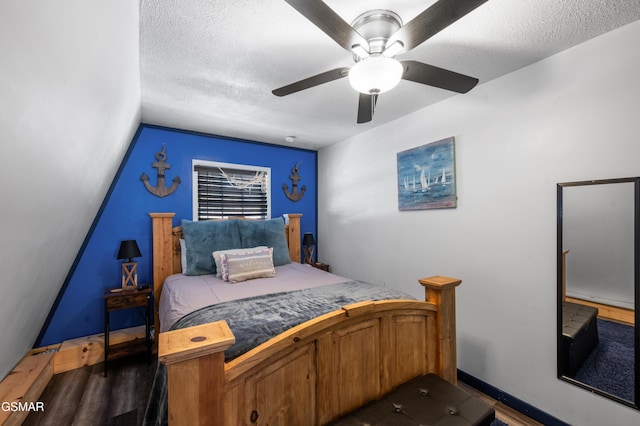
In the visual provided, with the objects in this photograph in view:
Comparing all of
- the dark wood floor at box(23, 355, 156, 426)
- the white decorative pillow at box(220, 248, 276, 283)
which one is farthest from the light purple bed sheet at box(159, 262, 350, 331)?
the dark wood floor at box(23, 355, 156, 426)

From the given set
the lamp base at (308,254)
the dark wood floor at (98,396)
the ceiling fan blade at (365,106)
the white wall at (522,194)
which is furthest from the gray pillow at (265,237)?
the ceiling fan blade at (365,106)

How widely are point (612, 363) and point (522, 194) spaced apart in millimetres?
1100

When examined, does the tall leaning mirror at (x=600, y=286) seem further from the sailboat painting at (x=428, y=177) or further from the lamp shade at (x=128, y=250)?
the lamp shade at (x=128, y=250)

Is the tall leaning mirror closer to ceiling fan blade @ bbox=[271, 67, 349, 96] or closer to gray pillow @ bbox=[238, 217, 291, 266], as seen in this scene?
ceiling fan blade @ bbox=[271, 67, 349, 96]

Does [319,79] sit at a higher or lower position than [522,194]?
higher

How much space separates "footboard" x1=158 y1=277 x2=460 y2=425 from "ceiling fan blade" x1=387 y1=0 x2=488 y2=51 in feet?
4.19

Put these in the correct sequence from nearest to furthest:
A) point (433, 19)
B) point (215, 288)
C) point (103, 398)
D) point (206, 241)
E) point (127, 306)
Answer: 1. point (433, 19)
2. point (103, 398)
3. point (215, 288)
4. point (127, 306)
5. point (206, 241)

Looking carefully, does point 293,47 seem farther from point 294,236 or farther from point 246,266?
point 294,236

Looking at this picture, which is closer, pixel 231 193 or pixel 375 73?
pixel 375 73

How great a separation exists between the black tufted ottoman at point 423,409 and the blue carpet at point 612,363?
35.4 inches

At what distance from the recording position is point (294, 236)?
380 centimetres

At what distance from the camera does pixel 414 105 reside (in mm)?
2568

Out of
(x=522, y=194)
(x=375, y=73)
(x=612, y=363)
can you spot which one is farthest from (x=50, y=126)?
(x=612, y=363)

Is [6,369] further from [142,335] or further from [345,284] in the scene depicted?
[345,284]
